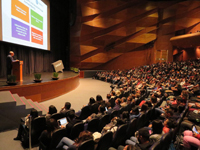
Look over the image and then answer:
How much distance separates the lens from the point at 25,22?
294 inches

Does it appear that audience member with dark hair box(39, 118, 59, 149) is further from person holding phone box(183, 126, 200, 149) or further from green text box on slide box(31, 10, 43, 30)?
green text box on slide box(31, 10, 43, 30)

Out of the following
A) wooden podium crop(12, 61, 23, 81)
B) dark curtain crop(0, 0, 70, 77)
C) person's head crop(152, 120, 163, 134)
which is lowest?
person's head crop(152, 120, 163, 134)

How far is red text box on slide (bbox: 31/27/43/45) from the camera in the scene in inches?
331

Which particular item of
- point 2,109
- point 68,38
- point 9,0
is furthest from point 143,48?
point 2,109

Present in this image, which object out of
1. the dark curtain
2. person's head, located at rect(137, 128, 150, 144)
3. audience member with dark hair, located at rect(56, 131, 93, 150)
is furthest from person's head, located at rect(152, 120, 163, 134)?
the dark curtain

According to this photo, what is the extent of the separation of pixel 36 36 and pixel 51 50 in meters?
4.70

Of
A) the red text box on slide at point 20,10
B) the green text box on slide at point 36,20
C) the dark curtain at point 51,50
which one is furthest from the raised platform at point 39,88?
the green text box on slide at point 36,20

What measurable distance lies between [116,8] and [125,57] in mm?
5982

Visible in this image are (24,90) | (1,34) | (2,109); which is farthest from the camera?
(1,34)

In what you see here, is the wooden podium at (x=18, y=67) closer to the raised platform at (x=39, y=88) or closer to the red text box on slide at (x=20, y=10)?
the raised platform at (x=39, y=88)

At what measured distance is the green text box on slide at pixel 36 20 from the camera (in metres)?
8.20

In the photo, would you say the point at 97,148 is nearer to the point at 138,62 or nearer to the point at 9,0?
the point at 9,0

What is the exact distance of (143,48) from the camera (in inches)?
773

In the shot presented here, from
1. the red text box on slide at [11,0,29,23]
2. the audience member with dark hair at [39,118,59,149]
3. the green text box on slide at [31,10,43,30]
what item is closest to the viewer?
the audience member with dark hair at [39,118,59,149]
